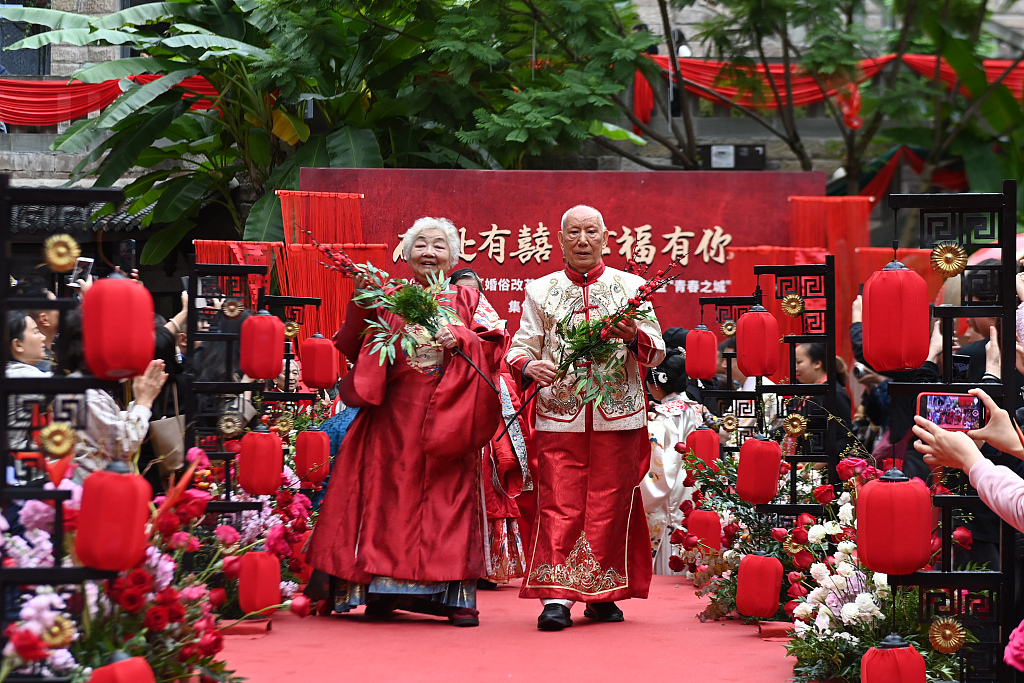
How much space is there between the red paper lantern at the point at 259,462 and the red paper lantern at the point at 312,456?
0.63 meters

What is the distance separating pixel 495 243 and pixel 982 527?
5.34 metres

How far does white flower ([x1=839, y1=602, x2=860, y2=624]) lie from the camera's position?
376cm

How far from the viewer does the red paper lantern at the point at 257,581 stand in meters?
4.49

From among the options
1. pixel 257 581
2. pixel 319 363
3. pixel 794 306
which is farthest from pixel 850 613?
pixel 319 363

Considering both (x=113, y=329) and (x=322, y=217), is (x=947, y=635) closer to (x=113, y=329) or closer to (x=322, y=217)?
(x=113, y=329)

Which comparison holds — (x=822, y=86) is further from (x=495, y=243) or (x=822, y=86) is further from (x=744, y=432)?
(x=744, y=432)

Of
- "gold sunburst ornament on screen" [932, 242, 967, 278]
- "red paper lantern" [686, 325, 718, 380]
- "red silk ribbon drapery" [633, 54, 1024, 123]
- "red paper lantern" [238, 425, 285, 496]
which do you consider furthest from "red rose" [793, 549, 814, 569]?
"red silk ribbon drapery" [633, 54, 1024, 123]

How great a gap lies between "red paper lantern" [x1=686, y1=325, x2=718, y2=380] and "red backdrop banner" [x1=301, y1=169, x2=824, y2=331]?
93.4 inches

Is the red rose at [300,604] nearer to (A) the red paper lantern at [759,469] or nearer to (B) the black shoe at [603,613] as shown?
(B) the black shoe at [603,613]

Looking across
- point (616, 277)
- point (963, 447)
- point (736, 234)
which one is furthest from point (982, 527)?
point (736, 234)

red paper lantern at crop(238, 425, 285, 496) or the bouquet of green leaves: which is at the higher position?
the bouquet of green leaves

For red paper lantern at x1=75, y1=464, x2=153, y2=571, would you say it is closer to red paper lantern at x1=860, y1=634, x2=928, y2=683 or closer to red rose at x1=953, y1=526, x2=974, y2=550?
red paper lantern at x1=860, y1=634, x2=928, y2=683

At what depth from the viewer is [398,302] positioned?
470 cm

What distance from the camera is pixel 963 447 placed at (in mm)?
2986
